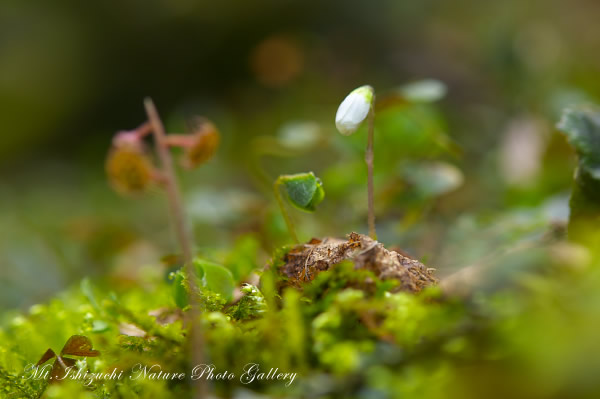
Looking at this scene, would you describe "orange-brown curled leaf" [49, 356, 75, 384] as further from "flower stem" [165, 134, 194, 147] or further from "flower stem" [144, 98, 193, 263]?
"flower stem" [165, 134, 194, 147]

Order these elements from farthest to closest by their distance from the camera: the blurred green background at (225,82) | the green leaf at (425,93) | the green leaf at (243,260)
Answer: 1. the blurred green background at (225,82)
2. the green leaf at (425,93)
3. the green leaf at (243,260)

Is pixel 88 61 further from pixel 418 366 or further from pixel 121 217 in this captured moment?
pixel 418 366

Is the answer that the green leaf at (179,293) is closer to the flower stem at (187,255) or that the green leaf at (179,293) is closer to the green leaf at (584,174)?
the flower stem at (187,255)

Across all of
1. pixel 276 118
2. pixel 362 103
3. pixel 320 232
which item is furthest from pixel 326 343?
pixel 276 118

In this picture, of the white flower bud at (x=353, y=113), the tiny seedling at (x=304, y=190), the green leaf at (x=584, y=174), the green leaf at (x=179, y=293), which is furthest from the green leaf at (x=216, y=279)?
the green leaf at (x=584, y=174)

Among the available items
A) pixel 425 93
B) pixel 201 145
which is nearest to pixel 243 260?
pixel 201 145

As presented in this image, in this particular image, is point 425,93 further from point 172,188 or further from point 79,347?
point 79,347
